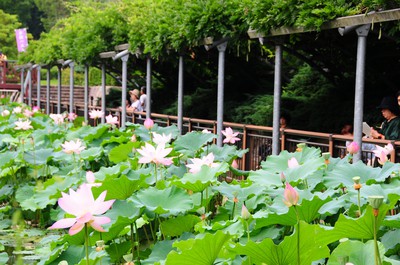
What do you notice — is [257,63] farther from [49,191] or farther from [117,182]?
[117,182]

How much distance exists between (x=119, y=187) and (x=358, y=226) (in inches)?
72.1

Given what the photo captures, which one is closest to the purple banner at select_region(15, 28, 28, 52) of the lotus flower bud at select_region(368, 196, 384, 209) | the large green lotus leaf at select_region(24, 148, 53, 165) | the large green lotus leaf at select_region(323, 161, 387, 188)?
the large green lotus leaf at select_region(24, 148, 53, 165)

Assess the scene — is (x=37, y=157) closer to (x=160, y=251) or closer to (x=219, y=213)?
(x=219, y=213)

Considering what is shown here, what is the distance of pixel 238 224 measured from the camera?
3.71 meters

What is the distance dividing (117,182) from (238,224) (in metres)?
1.08

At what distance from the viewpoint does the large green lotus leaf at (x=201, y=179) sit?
14.9 ft

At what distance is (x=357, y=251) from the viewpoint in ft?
9.78

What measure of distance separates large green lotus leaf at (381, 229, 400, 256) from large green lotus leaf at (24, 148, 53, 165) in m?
5.63

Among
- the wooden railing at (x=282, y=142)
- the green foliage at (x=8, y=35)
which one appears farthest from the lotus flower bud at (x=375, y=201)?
the green foliage at (x=8, y=35)

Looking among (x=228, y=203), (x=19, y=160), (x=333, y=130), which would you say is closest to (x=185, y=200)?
(x=228, y=203)

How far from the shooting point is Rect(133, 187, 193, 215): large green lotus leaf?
433cm

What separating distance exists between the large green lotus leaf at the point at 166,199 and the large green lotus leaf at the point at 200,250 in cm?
104

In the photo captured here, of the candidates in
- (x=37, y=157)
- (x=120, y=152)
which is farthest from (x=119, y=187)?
(x=37, y=157)

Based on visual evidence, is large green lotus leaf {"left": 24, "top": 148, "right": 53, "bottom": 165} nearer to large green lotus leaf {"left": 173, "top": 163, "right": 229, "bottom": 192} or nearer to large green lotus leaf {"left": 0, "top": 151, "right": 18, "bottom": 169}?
large green lotus leaf {"left": 0, "top": 151, "right": 18, "bottom": 169}
